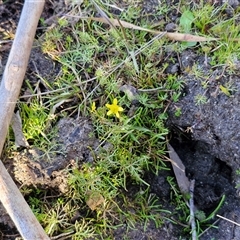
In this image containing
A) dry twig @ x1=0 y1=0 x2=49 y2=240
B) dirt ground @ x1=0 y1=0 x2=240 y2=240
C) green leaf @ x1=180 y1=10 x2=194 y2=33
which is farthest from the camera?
green leaf @ x1=180 y1=10 x2=194 y2=33

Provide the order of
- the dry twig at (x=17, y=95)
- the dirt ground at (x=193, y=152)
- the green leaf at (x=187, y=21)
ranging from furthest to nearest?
the green leaf at (x=187, y=21), the dirt ground at (x=193, y=152), the dry twig at (x=17, y=95)

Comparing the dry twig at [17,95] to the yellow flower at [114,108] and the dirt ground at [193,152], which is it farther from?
the yellow flower at [114,108]

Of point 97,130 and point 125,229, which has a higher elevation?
point 97,130

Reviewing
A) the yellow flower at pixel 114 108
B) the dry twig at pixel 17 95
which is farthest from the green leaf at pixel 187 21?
the dry twig at pixel 17 95

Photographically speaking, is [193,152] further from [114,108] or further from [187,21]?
[187,21]

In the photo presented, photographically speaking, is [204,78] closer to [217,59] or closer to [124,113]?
[217,59]

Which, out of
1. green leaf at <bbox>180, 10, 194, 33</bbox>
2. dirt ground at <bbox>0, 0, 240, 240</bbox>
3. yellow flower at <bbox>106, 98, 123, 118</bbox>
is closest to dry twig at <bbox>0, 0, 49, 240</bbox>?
dirt ground at <bbox>0, 0, 240, 240</bbox>

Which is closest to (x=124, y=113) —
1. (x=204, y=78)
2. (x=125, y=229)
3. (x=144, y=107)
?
(x=144, y=107)

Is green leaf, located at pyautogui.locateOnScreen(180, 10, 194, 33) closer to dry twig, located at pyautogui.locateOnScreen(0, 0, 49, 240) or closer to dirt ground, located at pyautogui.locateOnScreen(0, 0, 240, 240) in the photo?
dirt ground, located at pyautogui.locateOnScreen(0, 0, 240, 240)
